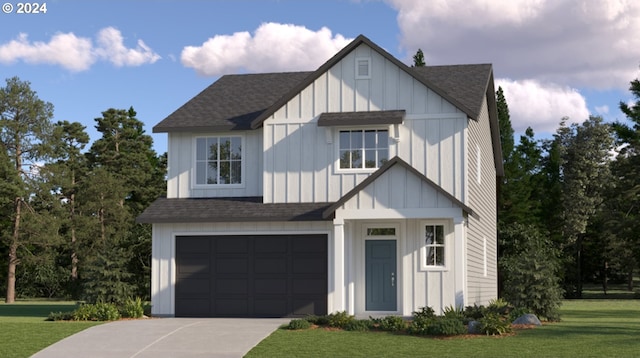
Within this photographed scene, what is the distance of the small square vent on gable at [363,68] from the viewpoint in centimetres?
2559

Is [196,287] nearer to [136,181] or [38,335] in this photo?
[38,335]

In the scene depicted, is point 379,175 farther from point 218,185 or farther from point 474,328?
point 218,185

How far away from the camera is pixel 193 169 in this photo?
88.9 ft

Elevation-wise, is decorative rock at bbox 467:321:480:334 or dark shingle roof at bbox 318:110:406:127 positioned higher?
dark shingle roof at bbox 318:110:406:127

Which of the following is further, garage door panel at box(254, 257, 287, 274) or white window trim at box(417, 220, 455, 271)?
garage door panel at box(254, 257, 287, 274)

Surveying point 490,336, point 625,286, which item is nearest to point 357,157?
point 490,336

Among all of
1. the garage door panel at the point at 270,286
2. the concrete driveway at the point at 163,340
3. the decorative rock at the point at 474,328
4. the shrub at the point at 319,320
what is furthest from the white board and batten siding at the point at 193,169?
the decorative rock at the point at 474,328

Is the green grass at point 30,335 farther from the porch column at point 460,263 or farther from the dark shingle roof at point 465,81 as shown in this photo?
the dark shingle roof at point 465,81

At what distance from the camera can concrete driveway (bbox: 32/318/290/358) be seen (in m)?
17.3

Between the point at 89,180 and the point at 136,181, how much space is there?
475cm

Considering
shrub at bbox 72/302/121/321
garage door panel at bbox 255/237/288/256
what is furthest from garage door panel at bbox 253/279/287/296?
shrub at bbox 72/302/121/321

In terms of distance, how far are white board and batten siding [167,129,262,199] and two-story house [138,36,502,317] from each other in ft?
0.16

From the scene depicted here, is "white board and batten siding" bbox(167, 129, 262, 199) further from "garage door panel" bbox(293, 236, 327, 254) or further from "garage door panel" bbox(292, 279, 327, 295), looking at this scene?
"garage door panel" bbox(292, 279, 327, 295)

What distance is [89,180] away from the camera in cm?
5434
